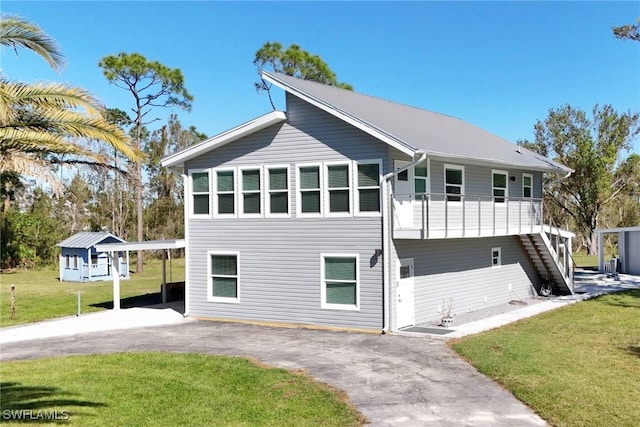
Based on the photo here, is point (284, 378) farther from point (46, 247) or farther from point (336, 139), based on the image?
point (46, 247)

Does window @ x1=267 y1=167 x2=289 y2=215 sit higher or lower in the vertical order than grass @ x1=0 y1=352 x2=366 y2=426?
higher

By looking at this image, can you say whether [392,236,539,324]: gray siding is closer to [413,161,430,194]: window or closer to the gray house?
the gray house

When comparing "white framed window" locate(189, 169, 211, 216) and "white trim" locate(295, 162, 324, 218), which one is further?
"white framed window" locate(189, 169, 211, 216)

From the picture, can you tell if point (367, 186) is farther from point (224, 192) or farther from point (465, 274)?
point (465, 274)

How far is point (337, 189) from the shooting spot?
1616 centimetres

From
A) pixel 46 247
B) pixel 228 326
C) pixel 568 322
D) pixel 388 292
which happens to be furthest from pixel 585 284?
pixel 46 247

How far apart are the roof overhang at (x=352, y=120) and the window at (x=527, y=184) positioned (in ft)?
28.7

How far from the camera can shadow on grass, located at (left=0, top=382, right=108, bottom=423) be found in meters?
8.12

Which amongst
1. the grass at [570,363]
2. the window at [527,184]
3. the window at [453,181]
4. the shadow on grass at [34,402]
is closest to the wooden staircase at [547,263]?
the window at [527,184]

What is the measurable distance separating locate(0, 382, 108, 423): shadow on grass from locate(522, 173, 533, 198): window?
17.4m

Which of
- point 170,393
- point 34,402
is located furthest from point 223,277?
point 34,402

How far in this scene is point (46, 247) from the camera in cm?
4197

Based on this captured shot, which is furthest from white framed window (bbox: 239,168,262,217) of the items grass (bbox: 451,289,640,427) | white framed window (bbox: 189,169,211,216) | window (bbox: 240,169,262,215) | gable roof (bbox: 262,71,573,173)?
grass (bbox: 451,289,640,427)

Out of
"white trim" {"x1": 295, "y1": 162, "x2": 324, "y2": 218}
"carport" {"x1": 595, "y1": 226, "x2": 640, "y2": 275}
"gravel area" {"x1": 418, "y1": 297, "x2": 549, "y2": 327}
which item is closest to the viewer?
"white trim" {"x1": 295, "y1": 162, "x2": 324, "y2": 218}
